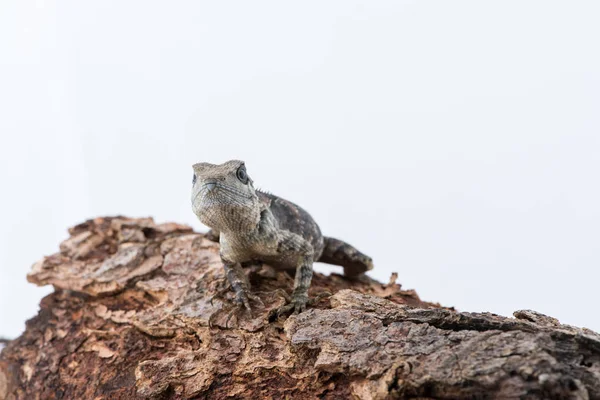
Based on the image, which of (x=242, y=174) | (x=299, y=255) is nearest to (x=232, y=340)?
(x=299, y=255)

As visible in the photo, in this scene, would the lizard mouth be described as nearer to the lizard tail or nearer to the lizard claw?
the lizard claw

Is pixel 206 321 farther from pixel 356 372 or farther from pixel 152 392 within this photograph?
pixel 356 372

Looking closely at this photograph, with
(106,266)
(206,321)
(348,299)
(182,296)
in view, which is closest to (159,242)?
(106,266)

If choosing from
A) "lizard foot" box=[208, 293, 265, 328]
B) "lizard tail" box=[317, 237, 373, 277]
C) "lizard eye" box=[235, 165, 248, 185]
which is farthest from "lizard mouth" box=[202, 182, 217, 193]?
"lizard tail" box=[317, 237, 373, 277]

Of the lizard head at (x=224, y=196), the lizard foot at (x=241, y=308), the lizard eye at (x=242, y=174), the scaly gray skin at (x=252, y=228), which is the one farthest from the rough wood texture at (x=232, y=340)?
the lizard eye at (x=242, y=174)

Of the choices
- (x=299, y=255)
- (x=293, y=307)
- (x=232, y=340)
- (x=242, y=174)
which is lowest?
(x=232, y=340)

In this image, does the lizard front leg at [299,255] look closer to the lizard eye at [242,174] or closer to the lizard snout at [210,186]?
the lizard eye at [242,174]

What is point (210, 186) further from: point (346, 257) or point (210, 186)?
point (346, 257)
